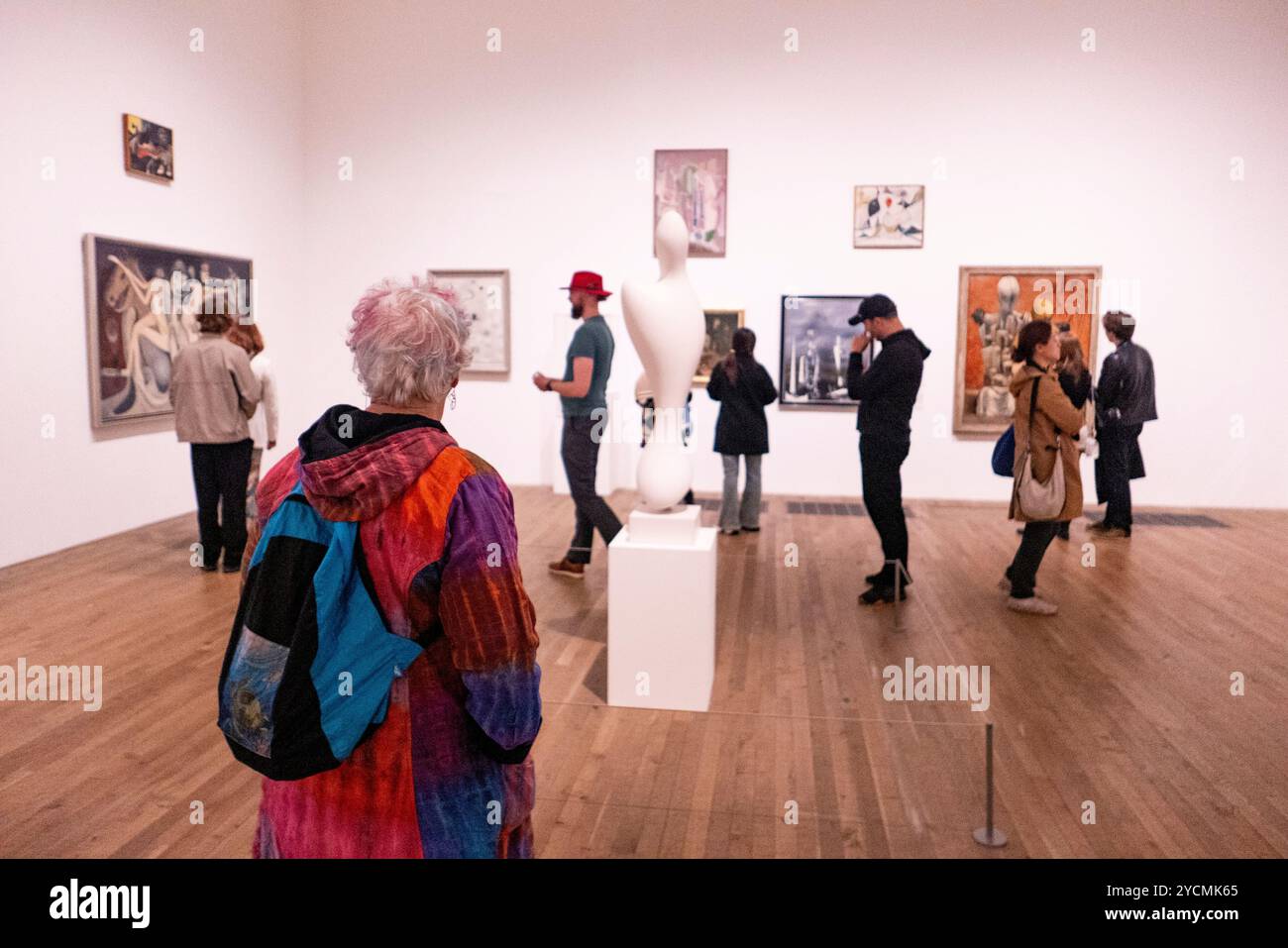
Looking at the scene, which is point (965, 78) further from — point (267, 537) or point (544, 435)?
point (267, 537)

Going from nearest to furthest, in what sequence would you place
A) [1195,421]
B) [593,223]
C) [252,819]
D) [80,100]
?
[252,819] < [80,100] < [1195,421] < [593,223]

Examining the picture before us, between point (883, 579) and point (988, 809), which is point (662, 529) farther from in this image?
point (883, 579)

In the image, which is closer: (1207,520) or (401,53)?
(1207,520)

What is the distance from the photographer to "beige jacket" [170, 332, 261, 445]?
6.46 metres

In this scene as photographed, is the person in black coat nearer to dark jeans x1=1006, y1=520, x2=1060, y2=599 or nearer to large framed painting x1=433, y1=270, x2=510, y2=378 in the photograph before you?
dark jeans x1=1006, y1=520, x2=1060, y2=599

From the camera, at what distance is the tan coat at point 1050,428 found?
548cm

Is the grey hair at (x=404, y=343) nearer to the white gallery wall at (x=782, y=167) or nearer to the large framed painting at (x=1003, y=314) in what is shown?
the white gallery wall at (x=782, y=167)

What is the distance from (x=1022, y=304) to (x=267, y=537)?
939cm

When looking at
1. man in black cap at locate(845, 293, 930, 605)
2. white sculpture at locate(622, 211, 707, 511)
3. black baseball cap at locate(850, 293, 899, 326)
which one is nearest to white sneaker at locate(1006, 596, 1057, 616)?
man in black cap at locate(845, 293, 930, 605)

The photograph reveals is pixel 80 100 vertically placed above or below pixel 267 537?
above

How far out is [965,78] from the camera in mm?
9703
